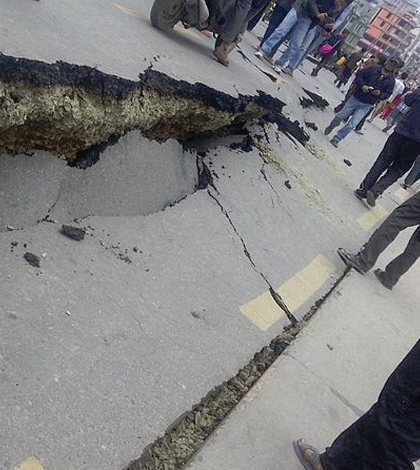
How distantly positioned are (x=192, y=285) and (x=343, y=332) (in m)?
1.33

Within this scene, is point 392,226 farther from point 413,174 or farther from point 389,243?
point 413,174

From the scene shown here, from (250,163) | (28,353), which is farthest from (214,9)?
(28,353)

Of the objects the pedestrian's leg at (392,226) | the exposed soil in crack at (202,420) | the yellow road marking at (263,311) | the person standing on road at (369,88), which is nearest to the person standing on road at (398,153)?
the person standing on road at (369,88)

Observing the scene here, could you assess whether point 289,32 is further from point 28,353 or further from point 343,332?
point 28,353

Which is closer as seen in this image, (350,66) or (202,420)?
(202,420)

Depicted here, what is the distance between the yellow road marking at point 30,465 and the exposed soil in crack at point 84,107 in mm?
1572

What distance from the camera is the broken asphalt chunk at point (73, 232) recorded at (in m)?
2.80

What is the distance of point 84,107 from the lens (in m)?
2.89

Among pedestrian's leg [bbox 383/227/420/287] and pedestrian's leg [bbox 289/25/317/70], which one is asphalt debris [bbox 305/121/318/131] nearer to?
pedestrian's leg [bbox 289/25/317/70]

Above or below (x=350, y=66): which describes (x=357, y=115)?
below

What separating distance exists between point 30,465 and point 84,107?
1933 millimetres

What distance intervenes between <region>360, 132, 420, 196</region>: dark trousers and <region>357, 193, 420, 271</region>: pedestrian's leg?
5.87ft

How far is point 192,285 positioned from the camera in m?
3.17

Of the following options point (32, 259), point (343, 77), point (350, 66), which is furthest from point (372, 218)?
point (343, 77)
